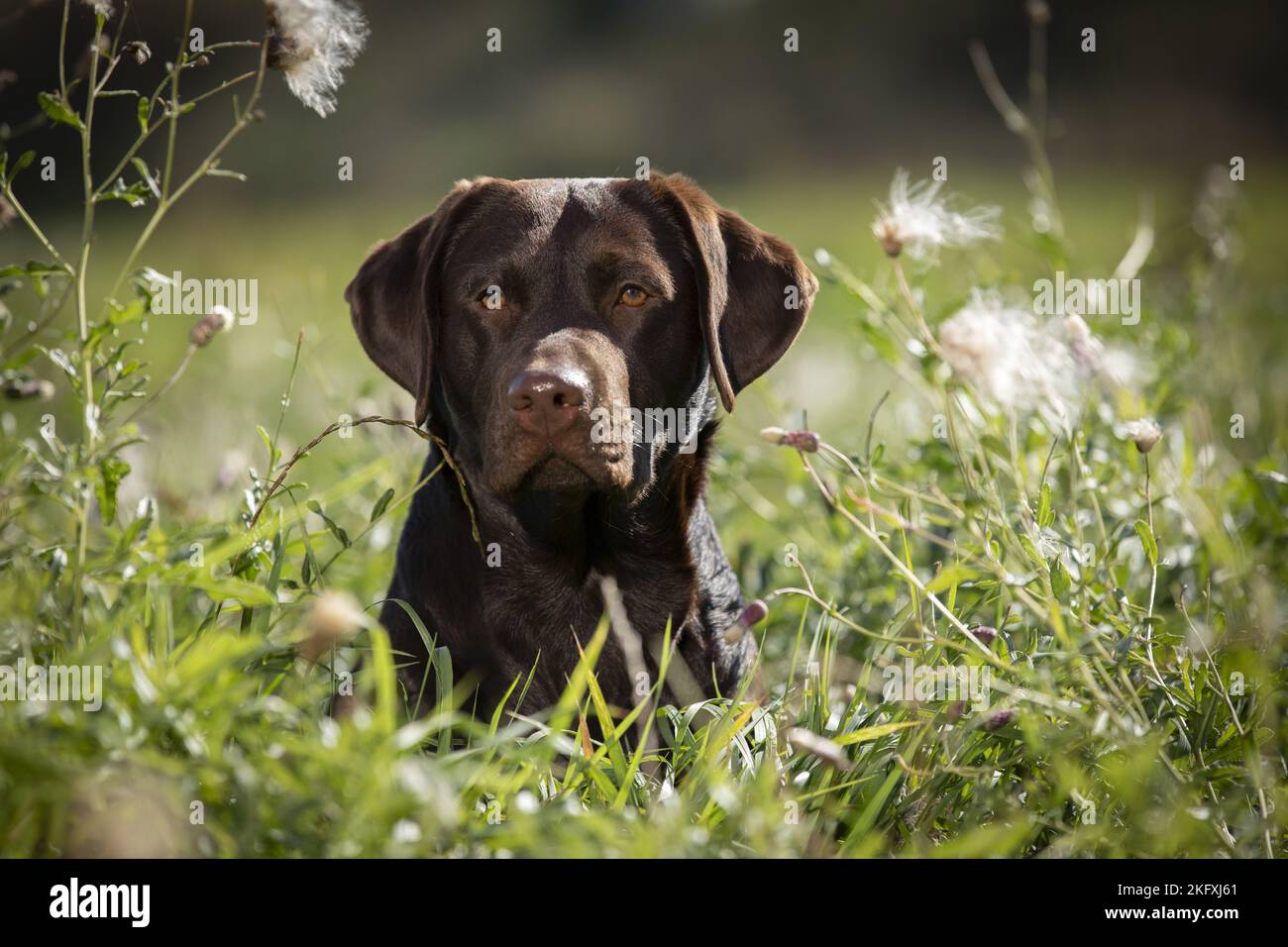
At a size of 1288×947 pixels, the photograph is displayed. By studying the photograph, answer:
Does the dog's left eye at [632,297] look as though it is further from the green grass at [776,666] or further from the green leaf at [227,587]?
the green leaf at [227,587]

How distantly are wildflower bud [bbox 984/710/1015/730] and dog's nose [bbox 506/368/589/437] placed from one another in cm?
116

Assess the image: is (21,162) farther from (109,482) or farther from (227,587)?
(227,587)

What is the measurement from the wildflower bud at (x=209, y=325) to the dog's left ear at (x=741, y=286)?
1.24m

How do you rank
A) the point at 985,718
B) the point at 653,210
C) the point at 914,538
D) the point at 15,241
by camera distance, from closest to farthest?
the point at 985,718 → the point at 653,210 → the point at 914,538 → the point at 15,241

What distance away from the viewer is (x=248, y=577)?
8.39 feet

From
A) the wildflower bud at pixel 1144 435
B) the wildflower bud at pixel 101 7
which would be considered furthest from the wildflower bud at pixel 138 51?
the wildflower bud at pixel 1144 435

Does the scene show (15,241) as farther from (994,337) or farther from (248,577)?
(994,337)

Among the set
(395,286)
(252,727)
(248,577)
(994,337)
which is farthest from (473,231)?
(252,727)

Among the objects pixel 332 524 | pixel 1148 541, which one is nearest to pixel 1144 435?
pixel 1148 541

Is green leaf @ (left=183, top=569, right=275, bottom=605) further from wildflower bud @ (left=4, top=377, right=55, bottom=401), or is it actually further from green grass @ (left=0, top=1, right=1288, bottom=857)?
wildflower bud @ (left=4, top=377, right=55, bottom=401)

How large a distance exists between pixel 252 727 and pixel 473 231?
1722 millimetres

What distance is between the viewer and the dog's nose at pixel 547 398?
2738mm

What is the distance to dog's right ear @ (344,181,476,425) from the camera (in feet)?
10.4

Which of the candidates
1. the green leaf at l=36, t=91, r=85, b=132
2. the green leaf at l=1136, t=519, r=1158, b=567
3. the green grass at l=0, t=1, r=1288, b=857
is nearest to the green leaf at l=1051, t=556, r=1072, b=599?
the green grass at l=0, t=1, r=1288, b=857
